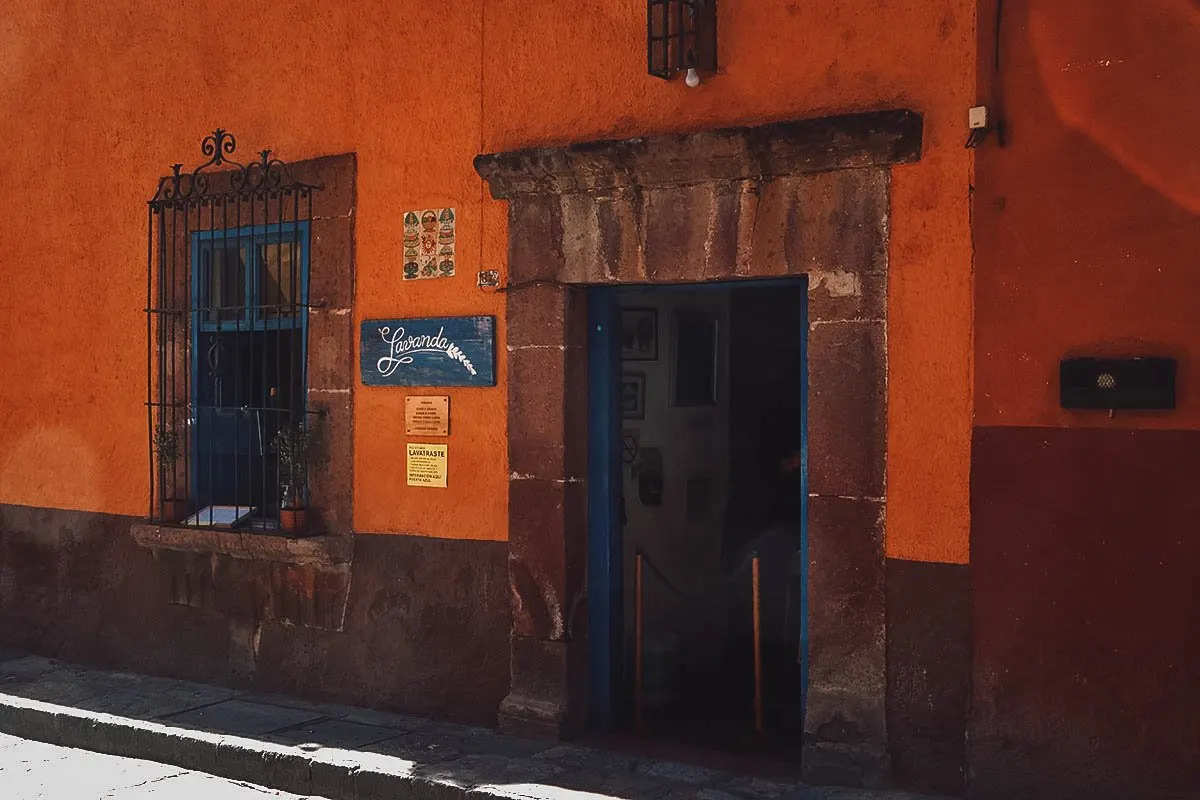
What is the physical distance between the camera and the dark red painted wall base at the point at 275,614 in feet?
22.8

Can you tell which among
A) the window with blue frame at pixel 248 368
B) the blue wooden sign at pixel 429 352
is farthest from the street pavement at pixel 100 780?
the blue wooden sign at pixel 429 352

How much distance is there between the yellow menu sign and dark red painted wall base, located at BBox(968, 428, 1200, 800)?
110 inches

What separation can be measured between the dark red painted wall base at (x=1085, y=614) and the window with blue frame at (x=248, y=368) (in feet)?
12.6

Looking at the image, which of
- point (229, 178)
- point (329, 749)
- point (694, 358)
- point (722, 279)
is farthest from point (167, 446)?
point (722, 279)

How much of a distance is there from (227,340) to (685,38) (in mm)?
3460

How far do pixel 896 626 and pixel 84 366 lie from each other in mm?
5473

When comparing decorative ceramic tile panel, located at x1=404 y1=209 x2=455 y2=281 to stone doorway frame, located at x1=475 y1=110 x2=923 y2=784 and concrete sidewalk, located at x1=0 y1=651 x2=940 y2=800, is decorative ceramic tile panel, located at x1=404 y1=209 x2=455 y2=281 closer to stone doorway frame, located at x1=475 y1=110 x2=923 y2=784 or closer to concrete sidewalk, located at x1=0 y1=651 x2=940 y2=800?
stone doorway frame, located at x1=475 y1=110 x2=923 y2=784

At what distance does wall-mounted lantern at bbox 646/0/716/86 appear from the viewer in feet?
20.0

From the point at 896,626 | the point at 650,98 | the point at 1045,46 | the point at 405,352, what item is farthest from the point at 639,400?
the point at 1045,46

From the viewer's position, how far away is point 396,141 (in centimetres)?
715

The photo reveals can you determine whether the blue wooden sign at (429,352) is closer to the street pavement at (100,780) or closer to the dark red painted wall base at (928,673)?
the street pavement at (100,780)

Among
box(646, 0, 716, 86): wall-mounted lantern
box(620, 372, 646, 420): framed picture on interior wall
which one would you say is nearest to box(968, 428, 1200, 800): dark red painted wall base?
box(646, 0, 716, 86): wall-mounted lantern

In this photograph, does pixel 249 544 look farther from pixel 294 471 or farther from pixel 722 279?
pixel 722 279

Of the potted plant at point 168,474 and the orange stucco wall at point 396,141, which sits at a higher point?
the orange stucco wall at point 396,141
